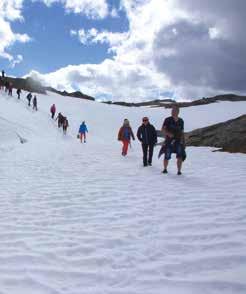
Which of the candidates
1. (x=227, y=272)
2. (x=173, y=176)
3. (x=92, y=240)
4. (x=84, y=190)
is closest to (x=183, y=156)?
(x=173, y=176)

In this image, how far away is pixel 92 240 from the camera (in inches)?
211

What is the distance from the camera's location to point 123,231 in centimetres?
570

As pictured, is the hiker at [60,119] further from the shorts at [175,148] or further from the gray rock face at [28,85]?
the gray rock face at [28,85]

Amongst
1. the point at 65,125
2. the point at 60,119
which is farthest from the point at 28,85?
the point at 65,125

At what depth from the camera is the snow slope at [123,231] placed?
401 centimetres

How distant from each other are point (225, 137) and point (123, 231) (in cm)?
1586

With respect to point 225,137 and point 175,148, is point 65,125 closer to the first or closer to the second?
point 225,137

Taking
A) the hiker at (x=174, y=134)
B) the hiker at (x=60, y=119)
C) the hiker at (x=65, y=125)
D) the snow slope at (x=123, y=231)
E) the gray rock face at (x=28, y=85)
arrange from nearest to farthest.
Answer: the snow slope at (x=123, y=231)
the hiker at (x=174, y=134)
the hiker at (x=65, y=125)
the hiker at (x=60, y=119)
the gray rock face at (x=28, y=85)

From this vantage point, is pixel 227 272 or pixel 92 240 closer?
pixel 227 272

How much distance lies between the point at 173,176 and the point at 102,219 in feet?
16.0

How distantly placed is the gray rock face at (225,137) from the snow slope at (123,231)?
5.89 meters

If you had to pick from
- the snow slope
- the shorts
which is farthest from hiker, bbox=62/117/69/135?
the shorts

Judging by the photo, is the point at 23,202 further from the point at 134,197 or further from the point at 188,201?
the point at 188,201

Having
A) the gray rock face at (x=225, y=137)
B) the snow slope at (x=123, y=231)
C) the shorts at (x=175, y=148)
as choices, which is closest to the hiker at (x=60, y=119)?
the gray rock face at (x=225, y=137)
